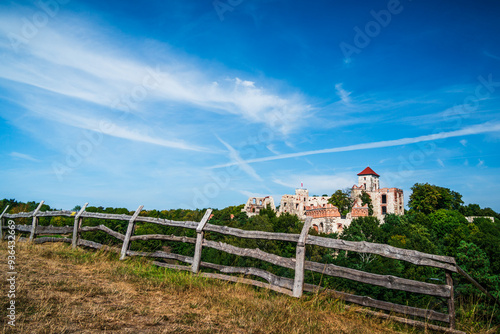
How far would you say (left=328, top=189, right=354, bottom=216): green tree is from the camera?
238 feet

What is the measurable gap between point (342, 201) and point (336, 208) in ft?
49.4

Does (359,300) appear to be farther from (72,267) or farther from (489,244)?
(489,244)

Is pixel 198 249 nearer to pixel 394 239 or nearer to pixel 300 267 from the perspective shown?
pixel 300 267

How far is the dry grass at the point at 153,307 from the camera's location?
356 centimetres

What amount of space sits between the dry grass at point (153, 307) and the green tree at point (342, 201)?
69.8m

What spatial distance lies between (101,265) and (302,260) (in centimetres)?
505

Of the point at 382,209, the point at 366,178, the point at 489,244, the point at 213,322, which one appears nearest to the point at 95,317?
the point at 213,322

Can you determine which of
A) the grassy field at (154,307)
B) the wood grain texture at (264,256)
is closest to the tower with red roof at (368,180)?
the wood grain texture at (264,256)

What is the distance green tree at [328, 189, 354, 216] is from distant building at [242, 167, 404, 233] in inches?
54.4

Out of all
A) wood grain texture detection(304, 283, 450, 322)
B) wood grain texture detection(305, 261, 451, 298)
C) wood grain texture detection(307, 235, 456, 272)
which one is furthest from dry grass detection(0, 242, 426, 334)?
wood grain texture detection(307, 235, 456, 272)

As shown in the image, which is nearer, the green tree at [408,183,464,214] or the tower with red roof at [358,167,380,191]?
A: the green tree at [408,183,464,214]

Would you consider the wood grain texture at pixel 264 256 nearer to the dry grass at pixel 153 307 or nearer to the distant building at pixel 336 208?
the dry grass at pixel 153 307

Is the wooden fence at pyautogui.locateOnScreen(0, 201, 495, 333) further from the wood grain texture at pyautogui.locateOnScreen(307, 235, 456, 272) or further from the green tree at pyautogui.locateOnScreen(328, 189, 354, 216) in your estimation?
the green tree at pyautogui.locateOnScreen(328, 189, 354, 216)

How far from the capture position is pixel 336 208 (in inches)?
2317
